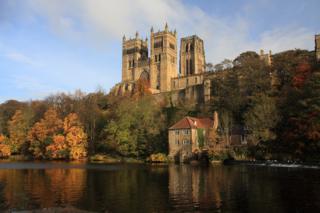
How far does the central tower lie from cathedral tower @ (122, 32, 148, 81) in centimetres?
711

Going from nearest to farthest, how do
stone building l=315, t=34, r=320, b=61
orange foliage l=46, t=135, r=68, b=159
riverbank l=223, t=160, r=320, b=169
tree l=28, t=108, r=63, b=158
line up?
riverbank l=223, t=160, r=320, b=169
stone building l=315, t=34, r=320, b=61
orange foliage l=46, t=135, r=68, b=159
tree l=28, t=108, r=63, b=158

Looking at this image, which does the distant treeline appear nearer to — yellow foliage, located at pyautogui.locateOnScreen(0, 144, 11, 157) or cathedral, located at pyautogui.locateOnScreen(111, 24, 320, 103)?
yellow foliage, located at pyautogui.locateOnScreen(0, 144, 11, 157)

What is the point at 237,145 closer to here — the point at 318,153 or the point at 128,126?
the point at 318,153

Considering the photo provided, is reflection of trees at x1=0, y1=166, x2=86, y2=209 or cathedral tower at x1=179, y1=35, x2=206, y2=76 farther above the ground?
cathedral tower at x1=179, y1=35, x2=206, y2=76

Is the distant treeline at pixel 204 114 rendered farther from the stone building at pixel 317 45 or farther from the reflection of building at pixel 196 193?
the reflection of building at pixel 196 193

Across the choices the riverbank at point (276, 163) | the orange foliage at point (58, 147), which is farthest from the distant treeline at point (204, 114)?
the riverbank at point (276, 163)

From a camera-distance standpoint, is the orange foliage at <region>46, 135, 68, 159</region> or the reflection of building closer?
the reflection of building

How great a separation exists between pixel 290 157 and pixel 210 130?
15016mm

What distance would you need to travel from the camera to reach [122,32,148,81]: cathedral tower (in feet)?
452

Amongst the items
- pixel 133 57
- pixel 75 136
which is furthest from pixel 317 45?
pixel 133 57

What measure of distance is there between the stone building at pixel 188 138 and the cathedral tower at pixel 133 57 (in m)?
73.5

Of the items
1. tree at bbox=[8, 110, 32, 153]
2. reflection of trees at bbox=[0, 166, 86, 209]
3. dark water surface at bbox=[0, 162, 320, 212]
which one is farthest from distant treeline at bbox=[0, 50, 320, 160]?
reflection of trees at bbox=[0, 166, 86, 209]

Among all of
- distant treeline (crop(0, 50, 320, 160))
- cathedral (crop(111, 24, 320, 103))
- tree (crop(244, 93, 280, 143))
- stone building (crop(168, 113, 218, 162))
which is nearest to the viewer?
distant treeline (crop(0, 50, 320, 160))

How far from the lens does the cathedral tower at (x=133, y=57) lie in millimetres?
137875
